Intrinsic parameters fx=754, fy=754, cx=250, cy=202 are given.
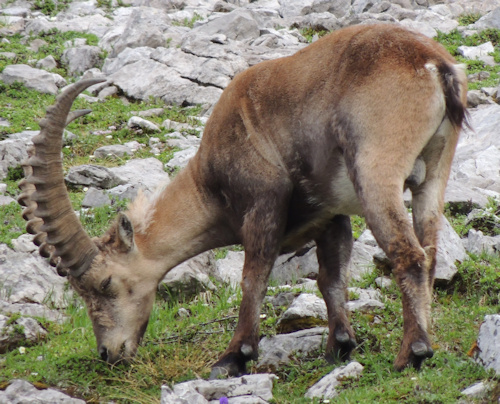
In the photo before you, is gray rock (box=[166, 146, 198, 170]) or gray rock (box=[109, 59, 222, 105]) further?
gray rock (box=[109, 59, 222, 105])

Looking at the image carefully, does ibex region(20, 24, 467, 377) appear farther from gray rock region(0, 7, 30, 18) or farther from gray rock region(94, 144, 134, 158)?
gray rock region(0, 7, 30, 18)

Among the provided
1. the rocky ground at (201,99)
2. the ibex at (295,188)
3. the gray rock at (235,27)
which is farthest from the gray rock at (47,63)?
the ibex at (295,188)

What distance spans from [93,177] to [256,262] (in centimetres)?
474

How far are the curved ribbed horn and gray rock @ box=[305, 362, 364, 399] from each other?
2293 millimetres

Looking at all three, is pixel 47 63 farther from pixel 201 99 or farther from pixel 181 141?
pixel 181 141

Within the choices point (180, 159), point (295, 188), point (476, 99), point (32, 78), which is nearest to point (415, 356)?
point (295, 188)

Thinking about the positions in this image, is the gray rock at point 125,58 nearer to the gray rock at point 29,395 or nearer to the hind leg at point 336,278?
the hind leg at point 336,278

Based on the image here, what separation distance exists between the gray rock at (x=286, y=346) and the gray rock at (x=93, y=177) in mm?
4377

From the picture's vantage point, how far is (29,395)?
527 centimetres

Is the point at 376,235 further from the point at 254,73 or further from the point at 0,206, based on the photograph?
the point at 0,206

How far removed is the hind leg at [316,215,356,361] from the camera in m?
6.12

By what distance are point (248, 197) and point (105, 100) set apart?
26.4ft

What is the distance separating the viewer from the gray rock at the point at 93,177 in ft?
33.2

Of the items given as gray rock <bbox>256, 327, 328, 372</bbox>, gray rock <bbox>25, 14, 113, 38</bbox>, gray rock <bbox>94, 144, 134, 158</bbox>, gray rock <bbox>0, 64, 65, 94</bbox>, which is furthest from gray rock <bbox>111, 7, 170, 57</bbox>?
gray rock <bbox>256, 327, 328, 372</bbox>
